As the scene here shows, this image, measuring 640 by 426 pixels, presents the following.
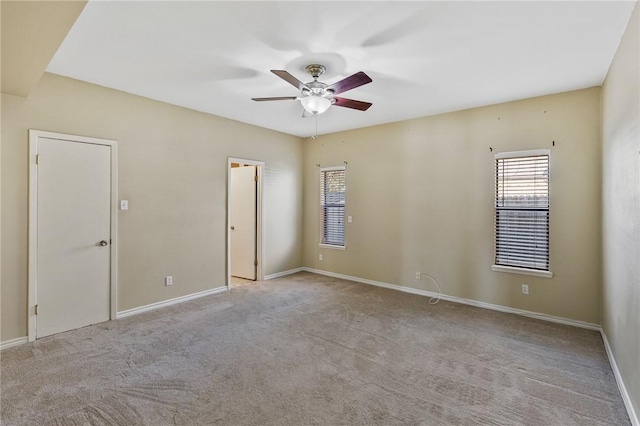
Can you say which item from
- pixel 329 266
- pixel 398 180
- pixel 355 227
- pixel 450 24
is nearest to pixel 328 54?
pixel 450 24

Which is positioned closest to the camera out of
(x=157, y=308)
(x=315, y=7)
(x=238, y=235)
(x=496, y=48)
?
(x=315, y=7)

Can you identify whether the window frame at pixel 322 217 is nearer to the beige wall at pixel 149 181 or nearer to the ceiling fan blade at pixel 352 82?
the beige wall at pixel 149 181

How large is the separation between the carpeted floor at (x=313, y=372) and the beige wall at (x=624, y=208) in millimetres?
346

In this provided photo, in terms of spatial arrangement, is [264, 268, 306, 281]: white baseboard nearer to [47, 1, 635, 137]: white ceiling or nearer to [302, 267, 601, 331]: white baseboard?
[302, 267, 601, 331]: white baseboard

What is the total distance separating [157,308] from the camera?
4141 mm

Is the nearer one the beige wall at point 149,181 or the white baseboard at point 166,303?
the beige wall at point 149,181

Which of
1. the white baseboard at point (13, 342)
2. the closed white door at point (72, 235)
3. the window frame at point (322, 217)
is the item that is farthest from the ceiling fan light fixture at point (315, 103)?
the white baseboard at point (13, 342)

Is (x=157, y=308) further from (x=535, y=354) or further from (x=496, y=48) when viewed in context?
(x=496, y=48)

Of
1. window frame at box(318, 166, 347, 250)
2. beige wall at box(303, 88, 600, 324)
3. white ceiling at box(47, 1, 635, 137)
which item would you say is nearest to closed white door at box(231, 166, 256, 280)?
beige wall at box(303, 88, 600, 324)

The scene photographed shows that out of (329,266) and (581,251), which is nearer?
(581,251)

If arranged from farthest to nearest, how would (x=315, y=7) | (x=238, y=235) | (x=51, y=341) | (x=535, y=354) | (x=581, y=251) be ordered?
(x=238, y=235), (x=581, y=251), (x=51, y=341), (x=535, y=354), (x=315, y=7)

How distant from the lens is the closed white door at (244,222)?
5.80 metres

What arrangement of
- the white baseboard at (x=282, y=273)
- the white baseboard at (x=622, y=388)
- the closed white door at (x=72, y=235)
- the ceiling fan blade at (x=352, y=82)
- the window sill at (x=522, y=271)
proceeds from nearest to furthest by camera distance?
the white baseboard at (x=622, y=388)
the ceiling fan blade at (x=352, y=82)
the closed white door at (x=72, y=235)
the window sill at (x=522, y=271)
the white baseboard at (x=282, y=273)

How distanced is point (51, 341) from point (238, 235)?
3.19 meters
